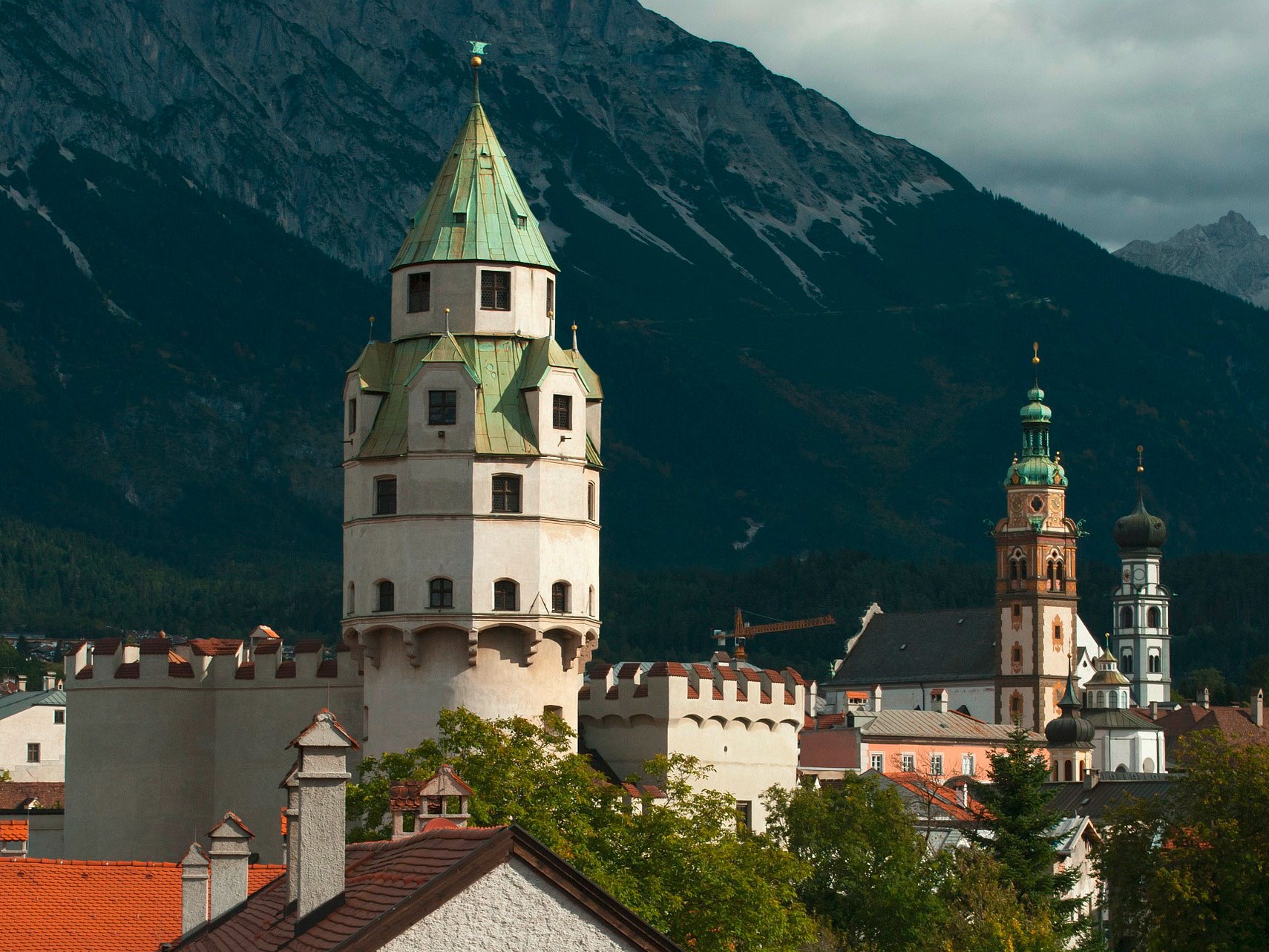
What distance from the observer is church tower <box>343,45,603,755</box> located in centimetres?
7544

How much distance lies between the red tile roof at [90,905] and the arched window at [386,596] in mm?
24981

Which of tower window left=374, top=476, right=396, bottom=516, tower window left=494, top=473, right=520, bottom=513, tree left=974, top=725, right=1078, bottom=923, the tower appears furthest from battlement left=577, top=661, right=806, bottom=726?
the tower

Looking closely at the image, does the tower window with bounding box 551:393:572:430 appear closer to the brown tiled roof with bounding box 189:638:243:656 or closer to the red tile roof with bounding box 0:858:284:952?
the brown tiled roof with bounding box 189:638:243:656

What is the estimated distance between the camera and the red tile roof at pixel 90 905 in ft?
150

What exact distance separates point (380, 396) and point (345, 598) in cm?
642

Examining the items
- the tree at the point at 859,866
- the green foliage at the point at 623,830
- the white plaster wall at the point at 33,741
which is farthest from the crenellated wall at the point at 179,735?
the white plaster wall at the point at 33,741

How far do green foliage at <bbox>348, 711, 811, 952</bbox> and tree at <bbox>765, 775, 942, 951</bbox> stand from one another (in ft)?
19.7

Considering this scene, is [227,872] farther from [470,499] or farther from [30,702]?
[30,702]

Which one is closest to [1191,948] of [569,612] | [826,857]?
[826,857]

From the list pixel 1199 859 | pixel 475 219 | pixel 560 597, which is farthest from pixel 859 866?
pixel 475 219

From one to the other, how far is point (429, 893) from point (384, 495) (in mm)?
47088

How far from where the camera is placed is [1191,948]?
68.2m

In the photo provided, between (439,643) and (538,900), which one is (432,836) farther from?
(439,643)

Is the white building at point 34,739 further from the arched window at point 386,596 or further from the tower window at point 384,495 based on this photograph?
the arched window at point 386,596
